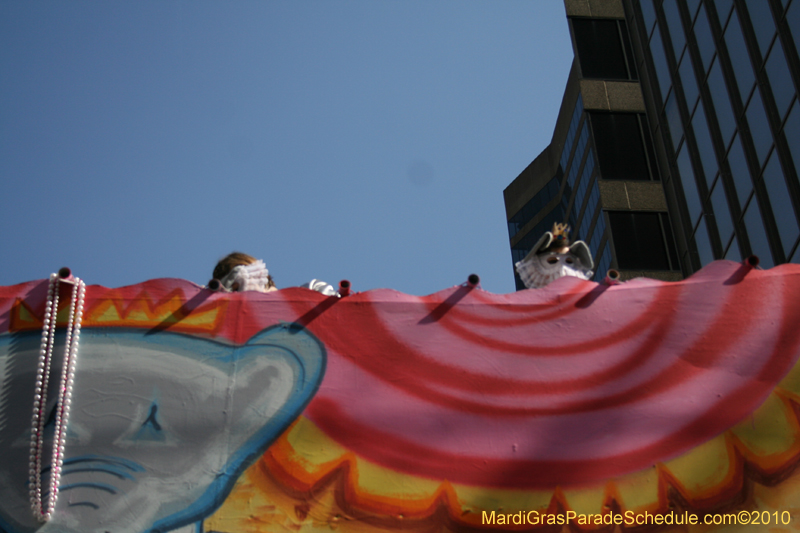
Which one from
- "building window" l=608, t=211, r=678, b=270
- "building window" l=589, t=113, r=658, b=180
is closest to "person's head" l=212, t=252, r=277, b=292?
"building window" l=608, t=211, r=678, b=270

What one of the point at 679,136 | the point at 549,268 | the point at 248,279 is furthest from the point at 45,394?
the point at 679,136

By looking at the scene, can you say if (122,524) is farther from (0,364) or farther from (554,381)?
(554,381)

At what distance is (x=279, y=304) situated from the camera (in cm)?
524

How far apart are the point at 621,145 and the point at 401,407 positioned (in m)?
24.8

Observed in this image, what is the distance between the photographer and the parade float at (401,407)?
4.73m

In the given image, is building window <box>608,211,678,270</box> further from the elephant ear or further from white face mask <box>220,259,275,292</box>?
the elephant ear

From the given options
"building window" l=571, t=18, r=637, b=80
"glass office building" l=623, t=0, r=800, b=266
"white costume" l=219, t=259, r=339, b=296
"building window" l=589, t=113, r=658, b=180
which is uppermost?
"building window" l=571, t=18, r=637, b=80

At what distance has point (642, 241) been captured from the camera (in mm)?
26484

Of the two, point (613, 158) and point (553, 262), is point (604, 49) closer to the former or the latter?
point (613, 158)

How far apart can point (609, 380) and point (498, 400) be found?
70 centimetres

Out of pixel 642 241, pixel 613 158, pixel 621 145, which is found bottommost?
pixel 642 241

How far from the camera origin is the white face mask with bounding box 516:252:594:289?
615cm

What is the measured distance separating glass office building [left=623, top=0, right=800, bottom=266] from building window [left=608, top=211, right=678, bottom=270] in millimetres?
2601

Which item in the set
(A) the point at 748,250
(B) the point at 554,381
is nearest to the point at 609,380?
(B) the point at 554,381
